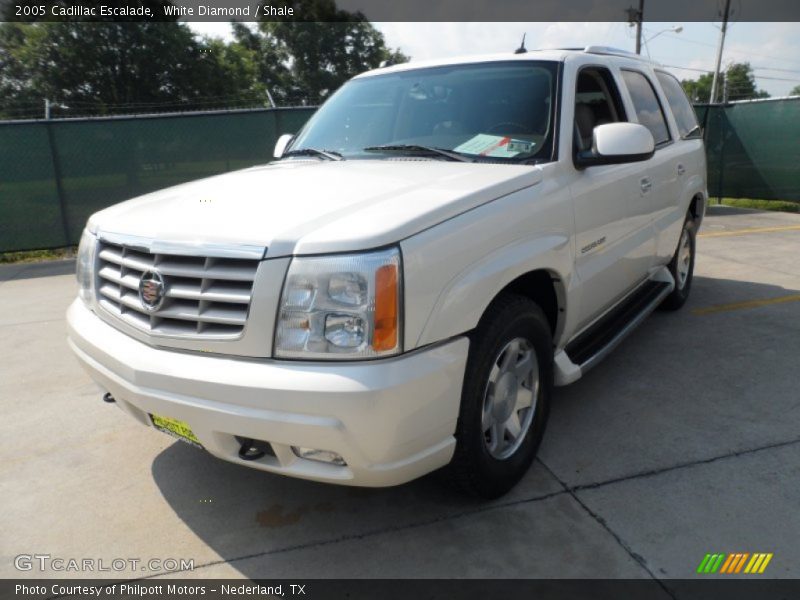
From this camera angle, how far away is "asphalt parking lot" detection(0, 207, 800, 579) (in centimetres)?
250

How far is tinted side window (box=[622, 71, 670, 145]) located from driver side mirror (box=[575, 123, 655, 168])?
3.75 feet

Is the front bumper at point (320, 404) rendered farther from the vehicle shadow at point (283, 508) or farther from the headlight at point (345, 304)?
the vehicle shadow at point (283, 508)

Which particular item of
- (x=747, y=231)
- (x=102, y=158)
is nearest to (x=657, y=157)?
(x=747, y=231)

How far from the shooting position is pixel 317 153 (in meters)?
3.73

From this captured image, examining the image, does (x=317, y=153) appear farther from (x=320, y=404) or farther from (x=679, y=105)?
(x=679, y=105)

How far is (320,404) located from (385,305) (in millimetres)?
384

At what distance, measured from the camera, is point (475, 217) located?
8.04 feet

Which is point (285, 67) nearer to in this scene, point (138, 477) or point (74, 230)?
point (74, 230)

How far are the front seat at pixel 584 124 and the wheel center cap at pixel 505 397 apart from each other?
1.29 metres

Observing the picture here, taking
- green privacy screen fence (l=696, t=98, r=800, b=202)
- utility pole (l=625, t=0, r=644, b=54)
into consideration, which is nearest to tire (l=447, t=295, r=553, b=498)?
green privacy screen fence (l=696, t=98, r=800, b=202)

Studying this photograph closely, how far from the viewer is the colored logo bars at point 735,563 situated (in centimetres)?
237

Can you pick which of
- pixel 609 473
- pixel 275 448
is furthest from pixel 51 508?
pixel 609 473

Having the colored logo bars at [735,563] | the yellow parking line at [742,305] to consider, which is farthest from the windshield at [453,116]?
the yellow parking line at [742,305]

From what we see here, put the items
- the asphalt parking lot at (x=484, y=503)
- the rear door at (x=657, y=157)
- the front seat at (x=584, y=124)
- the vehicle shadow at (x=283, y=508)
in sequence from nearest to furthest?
the asphalt parking lot at (x=484, y=503) < the vehicle shadow at (x=283, y=508) < the front seat at (x=584, y=124) < the rear door at (x=657, y=157)
